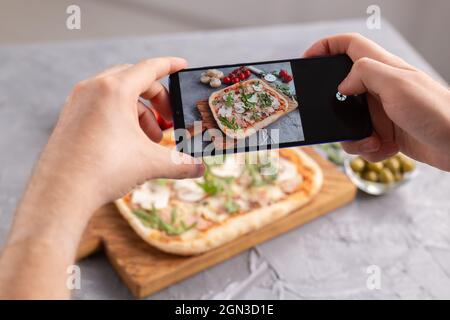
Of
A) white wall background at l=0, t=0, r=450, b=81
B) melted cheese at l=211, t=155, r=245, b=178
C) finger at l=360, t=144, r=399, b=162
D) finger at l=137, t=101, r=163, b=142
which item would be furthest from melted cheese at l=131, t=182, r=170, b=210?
white wall background at l=0, t=0, r=450, b=81

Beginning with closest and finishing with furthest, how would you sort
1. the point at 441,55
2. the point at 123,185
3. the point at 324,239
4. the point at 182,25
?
1. the point at 123,185
2. the point at 324,239
3. the point at 441,55
4. the point at 182,25

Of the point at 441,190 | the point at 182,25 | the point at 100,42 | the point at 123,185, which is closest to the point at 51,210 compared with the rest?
the point at 123,185

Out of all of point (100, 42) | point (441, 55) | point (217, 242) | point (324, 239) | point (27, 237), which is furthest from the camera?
point (441, 55)

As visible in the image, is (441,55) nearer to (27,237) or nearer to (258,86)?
(258,86)

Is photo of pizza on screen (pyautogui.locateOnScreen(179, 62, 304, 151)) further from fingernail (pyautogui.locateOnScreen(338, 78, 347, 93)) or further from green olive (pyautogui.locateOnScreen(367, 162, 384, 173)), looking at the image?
green olive (pyautogui.locateOnScreen(367, 162, 384, 173))

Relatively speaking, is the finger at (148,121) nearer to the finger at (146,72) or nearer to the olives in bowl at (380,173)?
the finger at (146,72)

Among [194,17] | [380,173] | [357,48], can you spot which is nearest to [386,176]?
[380,173]

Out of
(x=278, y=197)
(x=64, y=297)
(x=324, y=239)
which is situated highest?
(x=64, y=297)
